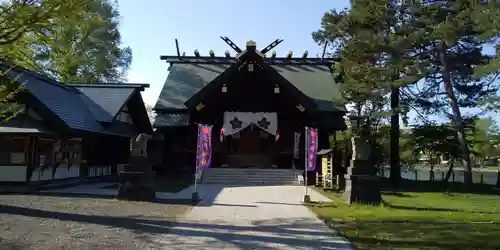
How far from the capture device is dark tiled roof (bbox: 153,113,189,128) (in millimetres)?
23406

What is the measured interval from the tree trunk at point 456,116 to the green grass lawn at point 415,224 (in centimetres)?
871

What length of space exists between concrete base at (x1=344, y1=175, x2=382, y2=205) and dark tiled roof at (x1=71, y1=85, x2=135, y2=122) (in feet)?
40.7

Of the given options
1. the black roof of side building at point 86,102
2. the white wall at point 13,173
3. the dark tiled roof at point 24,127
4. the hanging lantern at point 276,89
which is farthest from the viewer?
the hanging lantern at point 276,89

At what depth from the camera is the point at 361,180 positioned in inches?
509

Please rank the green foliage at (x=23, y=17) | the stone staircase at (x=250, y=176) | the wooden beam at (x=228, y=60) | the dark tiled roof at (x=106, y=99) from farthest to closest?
the wooden beam at (x=228, y=60) < the dark tiled roof at (x=106, y=99) < the stone staircase at (x=250, y=176) < the green foliage at (x=23, y=17)

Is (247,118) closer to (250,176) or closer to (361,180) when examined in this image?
(250,176)

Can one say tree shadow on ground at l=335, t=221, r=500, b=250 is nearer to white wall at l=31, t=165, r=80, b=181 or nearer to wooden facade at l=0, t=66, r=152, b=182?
wooden facade at l=0, t=66, r=152, b=182

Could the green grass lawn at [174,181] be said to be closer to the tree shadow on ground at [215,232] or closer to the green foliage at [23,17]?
the tree shadow on ground at [215,232]

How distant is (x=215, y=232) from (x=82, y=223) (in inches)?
109

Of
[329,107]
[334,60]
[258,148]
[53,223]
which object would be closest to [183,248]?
[53,223]

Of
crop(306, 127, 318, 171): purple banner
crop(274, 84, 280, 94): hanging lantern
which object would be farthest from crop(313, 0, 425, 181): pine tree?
crop(306, 127, 318, 171): purple banner

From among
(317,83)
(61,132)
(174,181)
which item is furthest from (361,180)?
(317,83)

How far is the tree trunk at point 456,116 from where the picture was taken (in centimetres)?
2138

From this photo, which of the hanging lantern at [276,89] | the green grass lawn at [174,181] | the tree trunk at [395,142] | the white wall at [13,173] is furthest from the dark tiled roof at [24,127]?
the tree trunk at [395,142]
